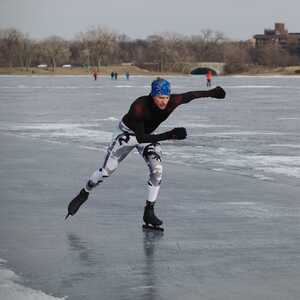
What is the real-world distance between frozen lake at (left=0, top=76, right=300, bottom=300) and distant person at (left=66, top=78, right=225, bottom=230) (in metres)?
0.29

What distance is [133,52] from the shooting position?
167 m

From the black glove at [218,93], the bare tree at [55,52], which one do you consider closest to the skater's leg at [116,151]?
the black glove at [218,93]

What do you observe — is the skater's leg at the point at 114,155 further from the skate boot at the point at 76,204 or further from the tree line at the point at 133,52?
the tree line at the point at 133,52

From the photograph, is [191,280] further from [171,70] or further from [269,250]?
[171,70]

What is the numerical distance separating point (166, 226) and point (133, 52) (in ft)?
528

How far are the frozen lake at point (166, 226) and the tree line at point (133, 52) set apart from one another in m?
124

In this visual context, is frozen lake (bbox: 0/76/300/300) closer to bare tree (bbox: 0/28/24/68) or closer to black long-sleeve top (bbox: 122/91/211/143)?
black long-sleeve top (bbox: 122/91/211/143)

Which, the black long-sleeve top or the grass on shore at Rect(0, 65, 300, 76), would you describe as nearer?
the black long-sleeve top

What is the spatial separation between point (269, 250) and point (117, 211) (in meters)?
2.17

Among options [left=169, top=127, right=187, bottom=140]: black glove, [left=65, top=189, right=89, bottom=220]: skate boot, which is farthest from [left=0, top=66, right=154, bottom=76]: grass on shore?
[left=169, top=127, right=187, bottom=140]: black glove

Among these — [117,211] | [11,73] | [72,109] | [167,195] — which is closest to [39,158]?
[167,195]

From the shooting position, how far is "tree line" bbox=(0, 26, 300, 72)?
140 meters

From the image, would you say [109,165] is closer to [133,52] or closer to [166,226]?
[166,226]

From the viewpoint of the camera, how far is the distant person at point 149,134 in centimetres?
665
